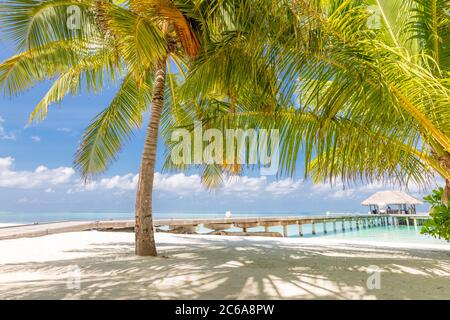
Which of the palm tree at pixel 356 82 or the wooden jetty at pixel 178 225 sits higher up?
the palm tree at pixel 356 82

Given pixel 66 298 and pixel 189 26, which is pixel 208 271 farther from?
pixel 189 26

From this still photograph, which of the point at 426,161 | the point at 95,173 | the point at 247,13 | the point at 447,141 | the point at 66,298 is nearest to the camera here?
the point at 66,298

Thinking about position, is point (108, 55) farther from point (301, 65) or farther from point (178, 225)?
point (178, 225)

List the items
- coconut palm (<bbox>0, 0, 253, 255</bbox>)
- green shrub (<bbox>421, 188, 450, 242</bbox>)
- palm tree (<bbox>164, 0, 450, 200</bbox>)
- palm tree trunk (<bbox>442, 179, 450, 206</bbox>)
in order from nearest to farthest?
palm tree (<bbox>164, 0, 450, 200</bbox>), coconut palm (<bbox>0, 0, 253, 255</bbox>), green shrub (<bbox>421, 188, 450, 242</bbox>), palm tree trunk (<bbox>442, 179, 450, 206</bbox>)

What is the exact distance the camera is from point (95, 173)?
24.4 feet

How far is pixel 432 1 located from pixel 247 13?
2480mm

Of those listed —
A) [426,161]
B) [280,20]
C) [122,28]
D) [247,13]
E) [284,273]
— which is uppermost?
[122,28]

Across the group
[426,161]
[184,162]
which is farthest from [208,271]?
[426,161]

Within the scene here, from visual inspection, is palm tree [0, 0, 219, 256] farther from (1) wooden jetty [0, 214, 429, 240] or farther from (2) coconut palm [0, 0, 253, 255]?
(1) wooden jetty [0, 214, 429, 240]

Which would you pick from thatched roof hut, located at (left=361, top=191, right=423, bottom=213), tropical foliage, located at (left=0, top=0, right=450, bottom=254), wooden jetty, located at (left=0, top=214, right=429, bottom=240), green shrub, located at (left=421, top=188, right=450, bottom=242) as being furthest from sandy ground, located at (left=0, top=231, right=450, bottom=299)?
thatched roof hut, located at (left=361, top=191, right=423, bottom=213)

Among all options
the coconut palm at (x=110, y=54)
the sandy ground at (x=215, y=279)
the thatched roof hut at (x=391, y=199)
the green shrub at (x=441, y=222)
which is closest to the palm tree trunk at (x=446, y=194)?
the green shrub at (x=441, y=222)

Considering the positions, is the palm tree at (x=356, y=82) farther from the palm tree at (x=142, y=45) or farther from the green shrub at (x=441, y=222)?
the green shrub at (x=441, y=222)

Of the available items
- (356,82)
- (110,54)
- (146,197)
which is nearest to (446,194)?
(356,82)

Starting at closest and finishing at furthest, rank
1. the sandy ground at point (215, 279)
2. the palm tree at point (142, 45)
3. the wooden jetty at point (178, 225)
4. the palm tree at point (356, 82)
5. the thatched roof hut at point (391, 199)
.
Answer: the sandy ground at point (215, 279) < the palm tree at point (356, 82) < the palm tree at point (142, 45) < the wooden jetty at point (178, 225) < the thatched roof hut at point (391, 199)
